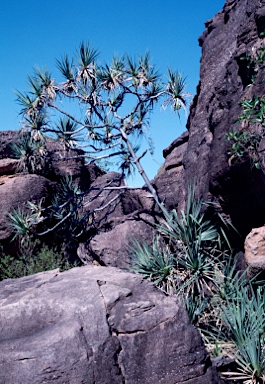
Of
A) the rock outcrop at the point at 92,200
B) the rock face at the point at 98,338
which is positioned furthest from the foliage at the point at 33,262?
the rock face at the point at 98,338

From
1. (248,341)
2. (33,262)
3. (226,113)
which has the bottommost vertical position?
(248,341)

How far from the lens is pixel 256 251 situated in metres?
8.38

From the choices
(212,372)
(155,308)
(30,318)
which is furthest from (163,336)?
(30,318)

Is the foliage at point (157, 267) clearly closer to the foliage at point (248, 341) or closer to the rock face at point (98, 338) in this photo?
the foliage at point (248, 341)

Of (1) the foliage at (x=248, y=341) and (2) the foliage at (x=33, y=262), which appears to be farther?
(2) the foliage at (x=33, y=262)

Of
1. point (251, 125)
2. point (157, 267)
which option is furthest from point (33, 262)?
point (251, 125)

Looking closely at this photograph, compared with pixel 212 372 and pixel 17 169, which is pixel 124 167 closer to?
pixel 17 169

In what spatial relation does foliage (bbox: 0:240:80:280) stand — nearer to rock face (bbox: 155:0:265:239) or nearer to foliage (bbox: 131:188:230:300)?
foliage (bbox: 131:188:230:300)

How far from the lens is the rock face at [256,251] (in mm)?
8289

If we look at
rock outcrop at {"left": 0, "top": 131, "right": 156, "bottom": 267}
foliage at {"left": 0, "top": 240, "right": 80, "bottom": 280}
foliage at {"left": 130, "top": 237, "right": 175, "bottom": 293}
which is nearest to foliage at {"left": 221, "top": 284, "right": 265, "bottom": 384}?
foliage at {"left": 130, "top": 237, "right": 175, "bottom": 293}

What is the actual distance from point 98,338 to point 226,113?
19.5ft

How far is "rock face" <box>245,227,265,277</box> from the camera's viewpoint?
326 inches

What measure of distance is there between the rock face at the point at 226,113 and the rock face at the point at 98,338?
4.00 meters

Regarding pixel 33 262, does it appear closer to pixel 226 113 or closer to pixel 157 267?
pixel 157 267
